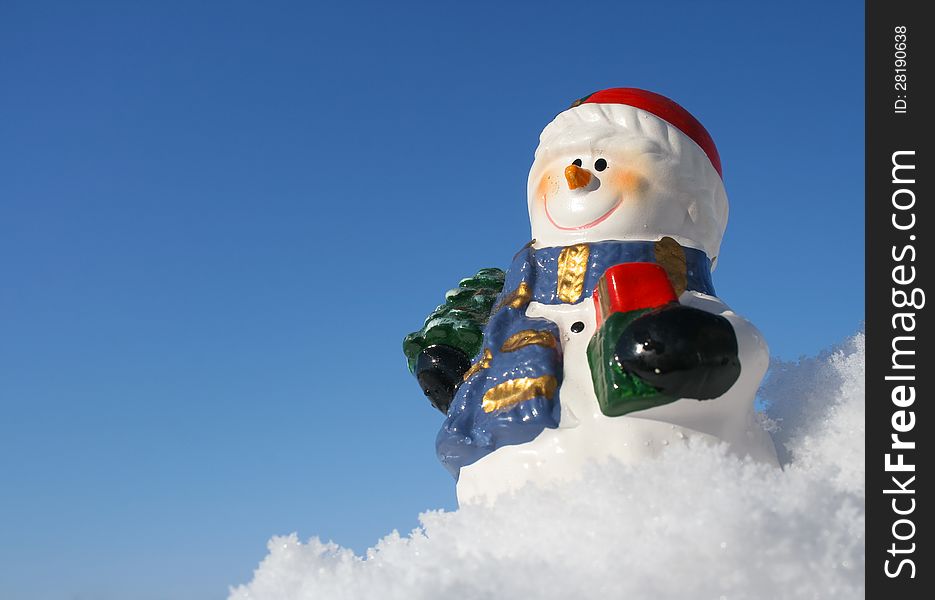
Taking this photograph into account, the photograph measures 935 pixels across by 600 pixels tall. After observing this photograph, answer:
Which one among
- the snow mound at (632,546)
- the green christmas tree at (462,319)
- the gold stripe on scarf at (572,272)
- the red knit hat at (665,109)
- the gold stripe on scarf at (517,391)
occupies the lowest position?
the snow mound at (632,546)

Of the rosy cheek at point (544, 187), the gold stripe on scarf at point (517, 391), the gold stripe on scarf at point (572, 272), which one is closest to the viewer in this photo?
the gold stripe on scarf at point (517, 391)

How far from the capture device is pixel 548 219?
367 centimetres

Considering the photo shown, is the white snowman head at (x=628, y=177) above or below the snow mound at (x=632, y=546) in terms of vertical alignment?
above

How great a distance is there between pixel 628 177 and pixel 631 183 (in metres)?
0.03

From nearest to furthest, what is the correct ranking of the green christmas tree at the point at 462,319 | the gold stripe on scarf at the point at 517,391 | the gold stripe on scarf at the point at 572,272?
1. the gold stripe on scarf at the point at 517,391
2. the gold stripe on scarf at the point at 572,272
3. the green christmas tree at the point at 462,319

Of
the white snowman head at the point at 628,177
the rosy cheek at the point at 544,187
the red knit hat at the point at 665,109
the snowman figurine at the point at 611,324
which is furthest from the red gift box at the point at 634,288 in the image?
the red knit hat at the point at 665,109

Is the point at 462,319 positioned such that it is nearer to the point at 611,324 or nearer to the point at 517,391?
the point at 517,391

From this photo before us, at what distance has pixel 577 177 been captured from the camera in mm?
3508

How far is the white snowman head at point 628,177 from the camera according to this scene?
3.50 m

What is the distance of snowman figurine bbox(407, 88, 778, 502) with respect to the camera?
2.88 meters

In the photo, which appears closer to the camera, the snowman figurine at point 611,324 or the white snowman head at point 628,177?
the snowman figurine at point 611,324

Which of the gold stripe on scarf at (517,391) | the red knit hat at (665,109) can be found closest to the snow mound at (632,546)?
the gold stripe on scarf at (517,391)

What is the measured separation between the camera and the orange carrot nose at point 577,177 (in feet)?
11.5

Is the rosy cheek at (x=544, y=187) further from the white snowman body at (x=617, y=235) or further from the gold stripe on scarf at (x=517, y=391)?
the gold stripe on scarf at (x=517, y=391)
